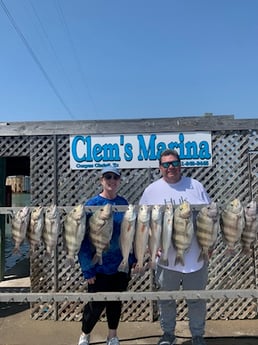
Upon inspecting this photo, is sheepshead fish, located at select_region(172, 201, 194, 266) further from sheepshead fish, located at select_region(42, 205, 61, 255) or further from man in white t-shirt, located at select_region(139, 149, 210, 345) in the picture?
sheepshead fish, located at select_region(42, 205, 61, 255)

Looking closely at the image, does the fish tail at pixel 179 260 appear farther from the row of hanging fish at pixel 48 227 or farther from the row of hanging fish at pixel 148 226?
the row of hanging fish at pixel 48 227

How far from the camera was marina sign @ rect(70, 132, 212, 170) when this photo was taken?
222 inches

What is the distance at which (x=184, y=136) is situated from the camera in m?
5.66

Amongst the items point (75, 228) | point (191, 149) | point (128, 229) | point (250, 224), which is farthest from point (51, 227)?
point (191, 149)

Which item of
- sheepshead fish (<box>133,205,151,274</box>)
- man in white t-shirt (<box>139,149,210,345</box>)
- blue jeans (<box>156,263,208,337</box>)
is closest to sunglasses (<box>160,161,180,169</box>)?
man in white t-shirt (<box>139,149,210,345</box>)

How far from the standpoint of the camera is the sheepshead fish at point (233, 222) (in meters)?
3.21

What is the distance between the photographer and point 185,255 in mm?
3646

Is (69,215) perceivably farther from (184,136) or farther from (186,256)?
(184,136)

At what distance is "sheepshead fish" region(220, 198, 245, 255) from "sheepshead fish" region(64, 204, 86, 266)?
1083mm

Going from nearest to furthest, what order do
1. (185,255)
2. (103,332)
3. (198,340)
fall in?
(185,255)
(198,340)
(103,332)

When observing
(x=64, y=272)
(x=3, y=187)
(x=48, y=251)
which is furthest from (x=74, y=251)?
(x=3, y=187)

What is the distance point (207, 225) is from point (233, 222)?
20cm

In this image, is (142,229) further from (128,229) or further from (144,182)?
(144,182)

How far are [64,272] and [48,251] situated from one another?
243 cm
